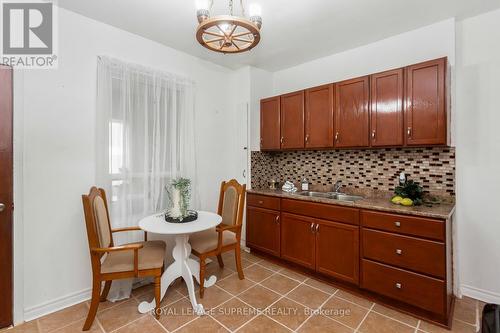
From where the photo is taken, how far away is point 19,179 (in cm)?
196

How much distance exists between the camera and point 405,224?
2043mm

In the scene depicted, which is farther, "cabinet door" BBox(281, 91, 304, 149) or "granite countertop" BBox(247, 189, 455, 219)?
"cabinet door" BBox(281, 91, 304, 149)

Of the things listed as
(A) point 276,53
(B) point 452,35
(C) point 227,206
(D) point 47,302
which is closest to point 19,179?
(D) point 47,302

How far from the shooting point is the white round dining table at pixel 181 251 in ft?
6.82

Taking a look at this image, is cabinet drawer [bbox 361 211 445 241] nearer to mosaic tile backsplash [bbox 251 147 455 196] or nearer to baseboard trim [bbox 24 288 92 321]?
mosaic tile backsplash [bbox 251 147 455 196]

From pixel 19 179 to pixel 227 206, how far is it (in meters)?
1.91

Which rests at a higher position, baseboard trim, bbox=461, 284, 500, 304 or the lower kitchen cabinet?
the lower kitchen cabinet

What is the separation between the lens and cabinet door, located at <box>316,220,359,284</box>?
7.70 ft

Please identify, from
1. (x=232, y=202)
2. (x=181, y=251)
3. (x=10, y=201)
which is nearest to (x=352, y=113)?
(x=232, y=202)

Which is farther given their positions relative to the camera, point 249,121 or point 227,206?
point 249,121

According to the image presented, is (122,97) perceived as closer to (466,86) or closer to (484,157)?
(466,86)

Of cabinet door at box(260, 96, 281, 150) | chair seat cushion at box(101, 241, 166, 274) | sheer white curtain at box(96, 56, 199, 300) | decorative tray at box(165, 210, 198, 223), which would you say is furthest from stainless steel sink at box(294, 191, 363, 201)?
chair seat cushion at box(101, 241, 166, 274)

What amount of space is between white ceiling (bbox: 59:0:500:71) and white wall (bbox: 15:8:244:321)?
297 mm

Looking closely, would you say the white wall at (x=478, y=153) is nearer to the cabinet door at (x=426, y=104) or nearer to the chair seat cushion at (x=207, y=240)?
the cabinet door at (x=426, y=104)
